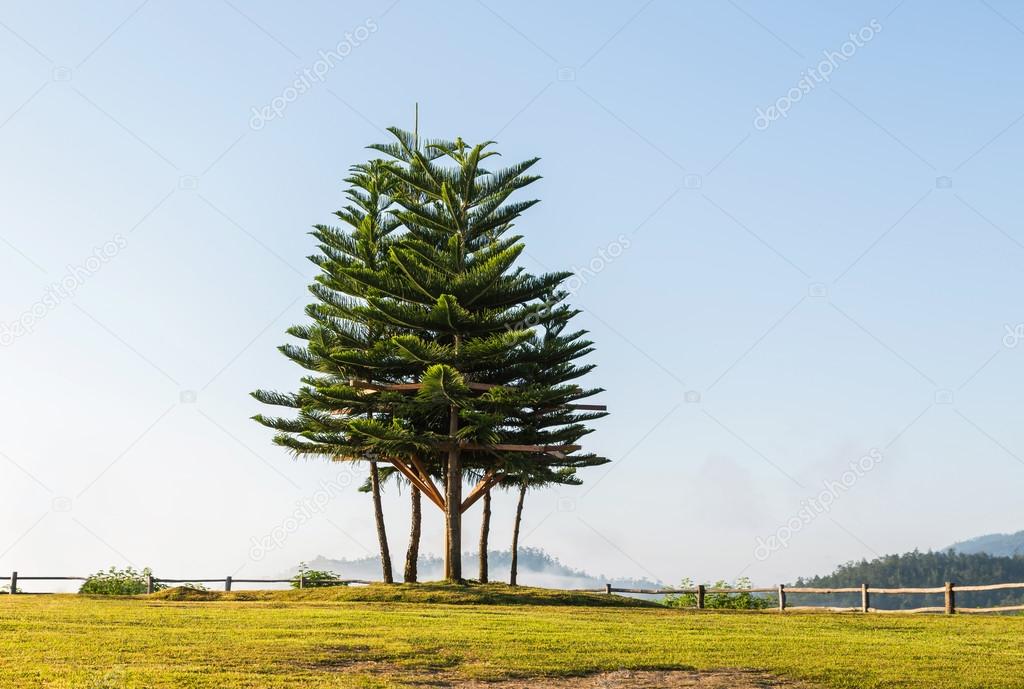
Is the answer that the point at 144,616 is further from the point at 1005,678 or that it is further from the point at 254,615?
the point at 1005,678

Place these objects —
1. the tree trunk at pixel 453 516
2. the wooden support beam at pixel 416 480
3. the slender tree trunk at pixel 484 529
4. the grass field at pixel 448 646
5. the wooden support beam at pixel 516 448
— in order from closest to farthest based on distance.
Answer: the grass field at pixel 448 646, the tree trunk at pixel 453 516, the wooden support beam at pixel 516 448, the wooden support beam at pixel 416 480, the slender tree trunk at pixel 484 529

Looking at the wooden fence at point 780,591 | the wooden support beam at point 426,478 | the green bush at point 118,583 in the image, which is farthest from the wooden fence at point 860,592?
the green bush at point 118,583

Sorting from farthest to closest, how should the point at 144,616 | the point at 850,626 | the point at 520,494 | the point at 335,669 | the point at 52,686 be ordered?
the point at 520,494
the point at 850,626
the point at 144,616
the point at 335,669
the point at 52,686

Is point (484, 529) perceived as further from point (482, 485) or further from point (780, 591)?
point (780, 591)

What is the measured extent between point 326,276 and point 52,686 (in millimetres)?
19780

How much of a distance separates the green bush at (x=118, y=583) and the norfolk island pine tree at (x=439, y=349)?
6.57m

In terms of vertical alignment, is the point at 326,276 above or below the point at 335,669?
above

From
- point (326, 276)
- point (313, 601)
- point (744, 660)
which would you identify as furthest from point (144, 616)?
point (326, 276)

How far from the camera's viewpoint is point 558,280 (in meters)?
27.3

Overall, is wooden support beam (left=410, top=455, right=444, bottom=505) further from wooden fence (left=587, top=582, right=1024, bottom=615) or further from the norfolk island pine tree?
wooden fence (left=587, top=582, right=1024, bottom=615)

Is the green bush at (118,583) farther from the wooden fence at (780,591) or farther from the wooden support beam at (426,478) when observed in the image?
the wooden support beam at (426,478)

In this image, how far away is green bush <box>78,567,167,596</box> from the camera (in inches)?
1142

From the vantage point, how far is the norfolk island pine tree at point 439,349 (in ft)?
84.4

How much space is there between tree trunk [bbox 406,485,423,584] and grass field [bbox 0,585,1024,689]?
695 centimetres
